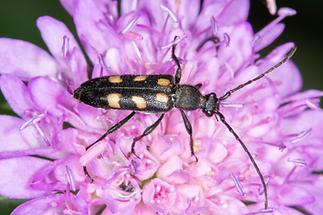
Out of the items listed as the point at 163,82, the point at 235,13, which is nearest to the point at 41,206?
the point at 163,82

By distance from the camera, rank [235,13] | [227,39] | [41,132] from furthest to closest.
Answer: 1. [235,13]
2. [227,39]
3. [41,132]

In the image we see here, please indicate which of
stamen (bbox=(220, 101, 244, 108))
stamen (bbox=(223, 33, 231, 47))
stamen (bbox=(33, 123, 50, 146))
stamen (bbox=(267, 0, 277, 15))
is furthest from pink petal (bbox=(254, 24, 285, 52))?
stamen (bbox=(33, 123, 50, 146))

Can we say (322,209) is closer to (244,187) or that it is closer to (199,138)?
(244,187)

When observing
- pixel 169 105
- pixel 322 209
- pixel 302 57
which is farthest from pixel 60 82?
pixel 302 57

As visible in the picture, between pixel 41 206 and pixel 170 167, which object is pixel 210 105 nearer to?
pixel 170 167

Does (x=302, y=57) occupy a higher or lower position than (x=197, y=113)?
higher

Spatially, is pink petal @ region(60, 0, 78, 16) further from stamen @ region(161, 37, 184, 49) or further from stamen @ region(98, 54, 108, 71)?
stamen @ region(161, 37, 184, 49)
